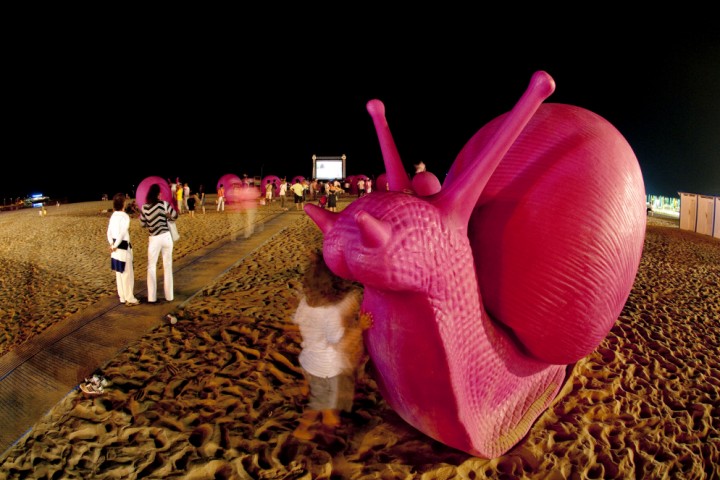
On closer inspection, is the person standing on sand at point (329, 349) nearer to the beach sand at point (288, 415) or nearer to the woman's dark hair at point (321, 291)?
the woman's dark hair at point (321, 291)

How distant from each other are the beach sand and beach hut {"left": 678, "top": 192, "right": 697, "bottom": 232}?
11162 mm

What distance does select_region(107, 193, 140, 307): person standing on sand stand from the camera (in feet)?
18.1

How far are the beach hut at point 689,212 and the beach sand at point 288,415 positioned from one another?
11.2 meters

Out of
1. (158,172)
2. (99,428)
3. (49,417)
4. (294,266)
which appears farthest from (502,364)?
(158,172)

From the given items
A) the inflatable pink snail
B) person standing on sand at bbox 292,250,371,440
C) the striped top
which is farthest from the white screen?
the inflatable pink snail

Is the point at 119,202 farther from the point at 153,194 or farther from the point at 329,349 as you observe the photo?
the point at 329,349

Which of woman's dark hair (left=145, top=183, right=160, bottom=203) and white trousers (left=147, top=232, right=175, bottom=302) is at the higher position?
woman's dark hair (left=145, top=183, right=160, bottom=203)

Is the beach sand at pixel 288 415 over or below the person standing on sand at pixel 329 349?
below

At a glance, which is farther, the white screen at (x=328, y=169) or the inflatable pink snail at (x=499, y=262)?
the white screen at (x=328, y=169)

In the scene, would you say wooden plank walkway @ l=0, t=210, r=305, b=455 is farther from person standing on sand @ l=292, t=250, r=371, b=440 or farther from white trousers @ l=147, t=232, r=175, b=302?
person standing on sand @ l=292, t=250, r=371, b=440

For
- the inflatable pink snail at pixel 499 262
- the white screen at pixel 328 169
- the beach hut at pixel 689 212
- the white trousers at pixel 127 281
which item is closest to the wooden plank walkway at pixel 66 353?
the white trousers at pixel 127 281

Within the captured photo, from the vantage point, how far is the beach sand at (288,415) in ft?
9.42

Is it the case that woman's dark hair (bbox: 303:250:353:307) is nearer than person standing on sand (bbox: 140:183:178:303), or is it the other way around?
woman's dark hair (bbox: 303:250:353:307)

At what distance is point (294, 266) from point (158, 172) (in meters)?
52.7
